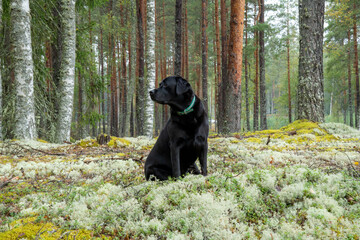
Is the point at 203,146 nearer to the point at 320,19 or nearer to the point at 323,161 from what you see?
the point at 323,161

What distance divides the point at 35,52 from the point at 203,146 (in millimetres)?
8958

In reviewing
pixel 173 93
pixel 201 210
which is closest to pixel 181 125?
pixel 173 93

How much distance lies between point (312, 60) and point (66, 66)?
890 centimetres

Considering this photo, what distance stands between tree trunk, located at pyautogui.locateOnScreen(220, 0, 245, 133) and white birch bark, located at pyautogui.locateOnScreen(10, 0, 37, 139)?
6.93m

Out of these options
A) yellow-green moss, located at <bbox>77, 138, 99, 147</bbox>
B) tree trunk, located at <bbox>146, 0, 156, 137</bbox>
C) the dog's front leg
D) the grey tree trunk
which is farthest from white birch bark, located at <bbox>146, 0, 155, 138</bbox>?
the dog's front leg

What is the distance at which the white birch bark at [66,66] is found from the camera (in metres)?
8.27

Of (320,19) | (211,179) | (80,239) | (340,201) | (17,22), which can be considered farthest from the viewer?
(320,19)

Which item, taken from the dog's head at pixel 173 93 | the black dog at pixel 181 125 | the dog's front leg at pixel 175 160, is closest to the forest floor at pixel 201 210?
the dog's front leg at pixel 175 160

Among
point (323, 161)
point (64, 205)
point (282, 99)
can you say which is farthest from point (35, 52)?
point (282, 99)

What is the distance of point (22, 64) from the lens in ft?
23.1

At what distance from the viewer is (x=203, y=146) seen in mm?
3152

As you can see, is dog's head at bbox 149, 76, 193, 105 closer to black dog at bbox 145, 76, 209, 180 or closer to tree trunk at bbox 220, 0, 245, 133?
black dog at bbox 145, 76, 209, 180

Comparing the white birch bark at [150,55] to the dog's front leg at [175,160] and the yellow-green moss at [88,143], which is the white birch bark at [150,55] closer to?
the yellow-green moss at [88,143]

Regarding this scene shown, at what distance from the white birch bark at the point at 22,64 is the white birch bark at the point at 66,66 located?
1290mm
